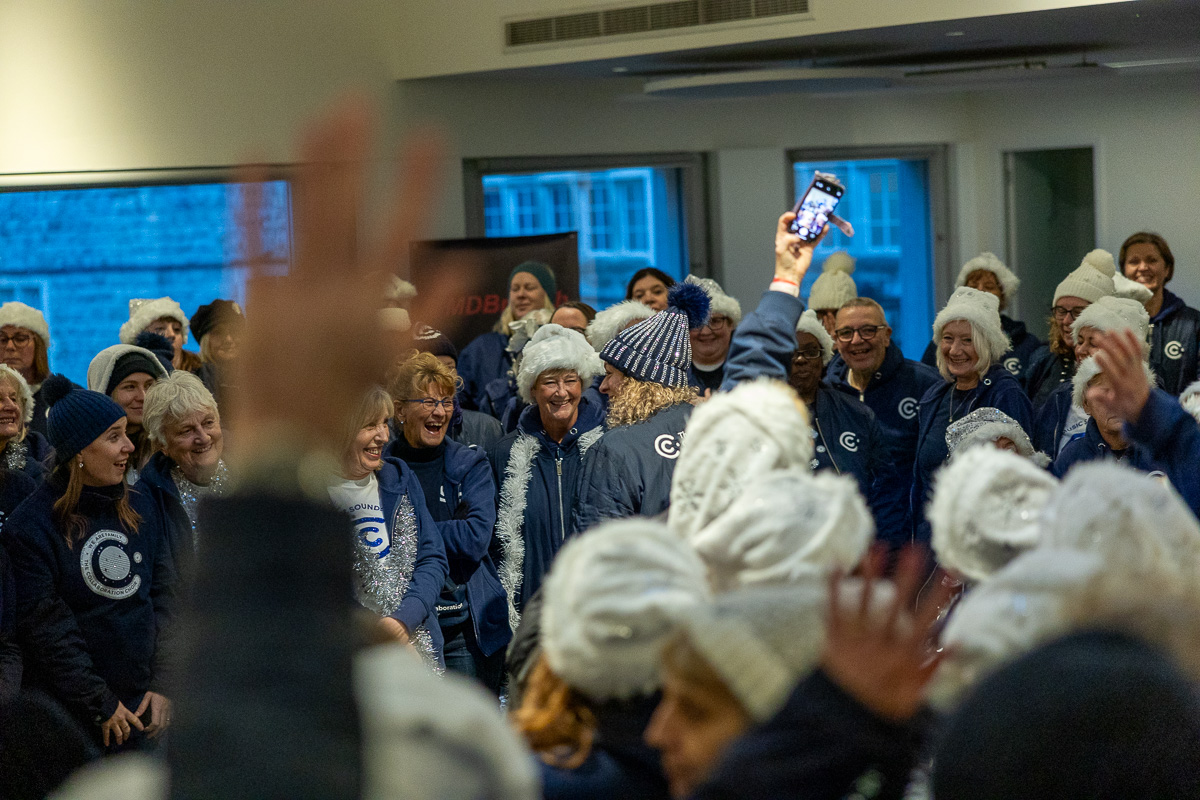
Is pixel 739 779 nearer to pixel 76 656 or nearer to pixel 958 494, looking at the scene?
pixel 958 494

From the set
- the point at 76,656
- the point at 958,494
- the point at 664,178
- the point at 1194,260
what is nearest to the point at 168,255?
the point at 664,178

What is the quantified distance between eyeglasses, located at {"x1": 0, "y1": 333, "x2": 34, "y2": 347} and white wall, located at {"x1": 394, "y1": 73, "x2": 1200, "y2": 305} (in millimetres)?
3039

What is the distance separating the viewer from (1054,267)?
1026 cm

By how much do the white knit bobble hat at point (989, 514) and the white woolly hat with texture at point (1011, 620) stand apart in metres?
0.21

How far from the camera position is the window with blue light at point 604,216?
28.6 ft

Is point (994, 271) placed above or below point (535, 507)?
above

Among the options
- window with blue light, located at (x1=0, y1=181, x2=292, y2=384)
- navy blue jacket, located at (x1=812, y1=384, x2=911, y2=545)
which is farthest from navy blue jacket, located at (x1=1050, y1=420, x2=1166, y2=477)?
window with blue light, located at (x1=0, y1=181, x2=292, y2=384)

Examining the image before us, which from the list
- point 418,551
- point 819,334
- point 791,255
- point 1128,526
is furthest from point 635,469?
point 1128,526

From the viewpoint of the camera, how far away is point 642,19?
23.0ft

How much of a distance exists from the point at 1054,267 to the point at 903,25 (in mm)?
4470

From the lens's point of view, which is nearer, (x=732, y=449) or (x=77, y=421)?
(x=732, y=449)

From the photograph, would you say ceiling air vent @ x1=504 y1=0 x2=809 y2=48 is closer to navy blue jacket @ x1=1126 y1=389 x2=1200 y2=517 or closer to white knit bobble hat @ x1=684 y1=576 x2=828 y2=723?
navy blue jacket @ x1=1126 y1=389 x2=1200 y2=517

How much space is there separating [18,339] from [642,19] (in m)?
3.71

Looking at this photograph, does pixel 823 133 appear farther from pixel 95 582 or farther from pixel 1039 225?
pixel 95 582
